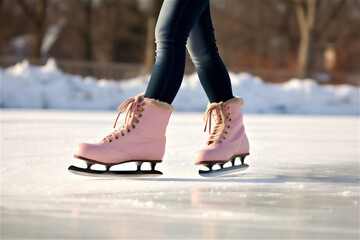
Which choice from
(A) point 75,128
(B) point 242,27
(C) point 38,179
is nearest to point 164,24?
(C) point 38,179

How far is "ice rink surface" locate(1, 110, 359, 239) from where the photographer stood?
147cm

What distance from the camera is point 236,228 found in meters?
1.50

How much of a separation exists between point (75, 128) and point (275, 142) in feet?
5.30

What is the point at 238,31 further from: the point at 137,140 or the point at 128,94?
the point at 137,140

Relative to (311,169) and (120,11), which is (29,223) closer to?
(311,169)

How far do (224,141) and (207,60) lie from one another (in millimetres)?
328

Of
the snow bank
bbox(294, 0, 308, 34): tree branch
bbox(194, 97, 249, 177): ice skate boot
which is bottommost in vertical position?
bbox(194, 97, 249, 177): ice skate boot

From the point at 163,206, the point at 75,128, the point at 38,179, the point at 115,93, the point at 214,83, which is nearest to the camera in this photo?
the point at 163,206

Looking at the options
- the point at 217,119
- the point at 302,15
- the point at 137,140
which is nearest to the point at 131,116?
the point at 137,140

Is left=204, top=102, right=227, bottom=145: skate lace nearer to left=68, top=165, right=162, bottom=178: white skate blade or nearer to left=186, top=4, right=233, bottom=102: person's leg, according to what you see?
left=186, top=4, right=233, bottom=102: person's leg

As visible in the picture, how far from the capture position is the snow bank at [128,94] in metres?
8.74

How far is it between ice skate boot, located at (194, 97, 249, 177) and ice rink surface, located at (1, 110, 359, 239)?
0.07 m

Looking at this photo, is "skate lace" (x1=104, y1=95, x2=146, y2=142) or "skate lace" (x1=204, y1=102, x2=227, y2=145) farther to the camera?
"skate lace" (x1=204, y1=102, x2=227, y2=145)

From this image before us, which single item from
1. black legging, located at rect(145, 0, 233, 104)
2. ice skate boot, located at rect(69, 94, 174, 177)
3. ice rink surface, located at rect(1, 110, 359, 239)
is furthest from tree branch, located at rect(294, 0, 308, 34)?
ice skate boot, located at rect(69, 94, 174, 177)
